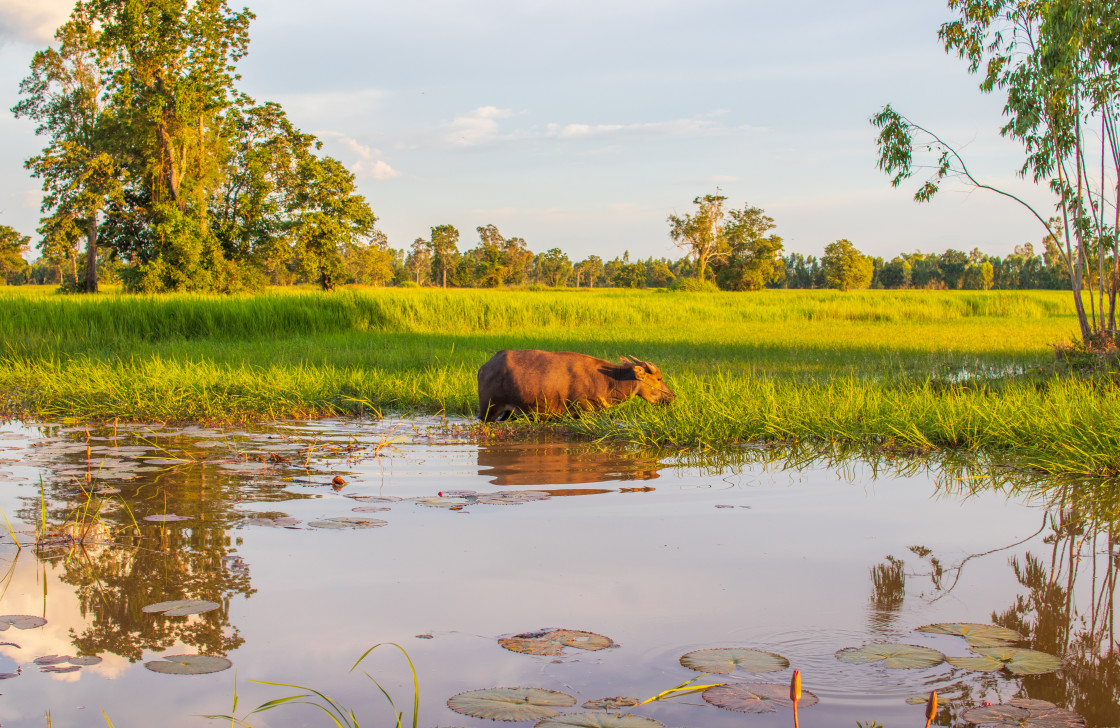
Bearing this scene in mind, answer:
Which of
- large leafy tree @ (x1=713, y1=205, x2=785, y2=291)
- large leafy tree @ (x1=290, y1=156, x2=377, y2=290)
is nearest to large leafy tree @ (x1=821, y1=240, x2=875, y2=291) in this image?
large leafy tree @ (x1=713, y1=205, x2=785, y2=291)

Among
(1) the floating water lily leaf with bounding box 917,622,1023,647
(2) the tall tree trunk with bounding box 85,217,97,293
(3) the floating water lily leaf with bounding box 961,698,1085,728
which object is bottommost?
(3) the floating water lily leaf with bounding box 961,698,1085,728

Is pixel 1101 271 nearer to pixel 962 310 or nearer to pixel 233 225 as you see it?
pixel 962 310

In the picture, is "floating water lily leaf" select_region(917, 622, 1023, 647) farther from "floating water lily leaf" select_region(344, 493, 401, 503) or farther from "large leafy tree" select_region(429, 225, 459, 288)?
"large leafy tree" select_region(429, 225, 459, 288)

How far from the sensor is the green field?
5941 millimetres

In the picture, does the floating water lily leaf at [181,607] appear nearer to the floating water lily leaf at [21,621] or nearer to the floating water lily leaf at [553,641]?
the floating water lily leaf at [21,621]

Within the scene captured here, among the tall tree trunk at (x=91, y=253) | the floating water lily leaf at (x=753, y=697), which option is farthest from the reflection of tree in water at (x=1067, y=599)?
the tall tree trunk at (x=91, y=253)

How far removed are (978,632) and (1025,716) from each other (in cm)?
53

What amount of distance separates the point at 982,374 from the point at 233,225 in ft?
100

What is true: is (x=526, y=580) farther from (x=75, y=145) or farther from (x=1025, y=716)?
(x=75, y=145)

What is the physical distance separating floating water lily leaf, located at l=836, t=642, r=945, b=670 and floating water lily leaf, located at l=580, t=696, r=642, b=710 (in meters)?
0.69

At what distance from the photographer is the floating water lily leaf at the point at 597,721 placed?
1.84 metres

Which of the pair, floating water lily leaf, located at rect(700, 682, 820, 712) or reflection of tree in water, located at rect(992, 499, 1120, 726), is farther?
reflection of tree in water, located at rect(992, 499, 1120, 726)

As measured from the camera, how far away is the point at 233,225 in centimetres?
3291

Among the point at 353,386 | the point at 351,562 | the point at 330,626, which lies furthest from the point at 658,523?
the point at 353,386
